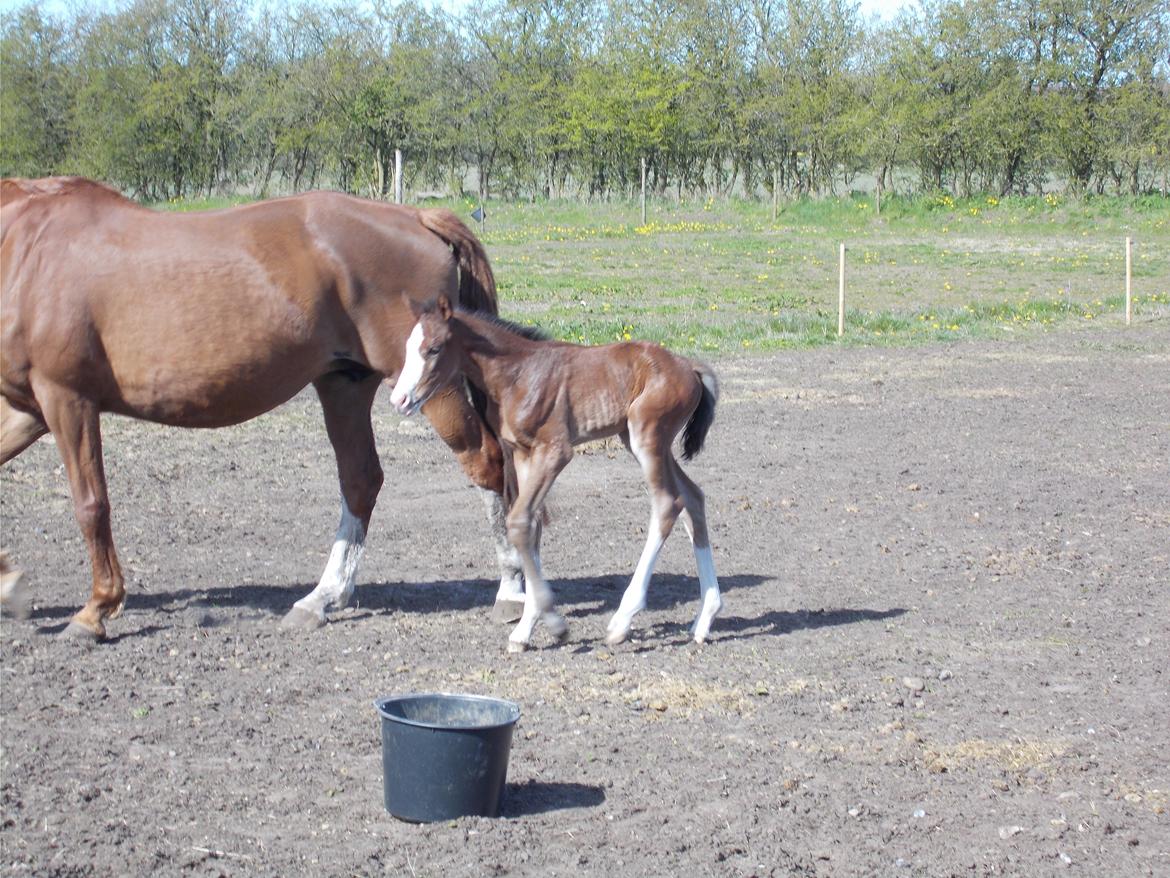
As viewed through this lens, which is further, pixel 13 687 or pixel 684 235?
pixel 684 235

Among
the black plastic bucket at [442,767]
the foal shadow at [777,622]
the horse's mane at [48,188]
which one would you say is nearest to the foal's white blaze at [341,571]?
the foal shadow at [777,622]

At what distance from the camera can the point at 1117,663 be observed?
613 cm

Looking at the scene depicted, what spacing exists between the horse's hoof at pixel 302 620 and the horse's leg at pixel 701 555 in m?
1.85

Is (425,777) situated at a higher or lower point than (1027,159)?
lower

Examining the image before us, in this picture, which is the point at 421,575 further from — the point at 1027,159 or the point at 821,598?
the point at 1027,159

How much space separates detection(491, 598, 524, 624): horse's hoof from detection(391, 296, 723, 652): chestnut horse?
35 cm

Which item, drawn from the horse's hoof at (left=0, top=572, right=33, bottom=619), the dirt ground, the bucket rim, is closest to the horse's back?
the horse's hoof at (left=0, top=572, right=33, bottom=619)

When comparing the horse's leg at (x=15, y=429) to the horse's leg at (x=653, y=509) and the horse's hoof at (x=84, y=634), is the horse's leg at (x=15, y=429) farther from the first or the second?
the horse's leg at (x=653, y=509)

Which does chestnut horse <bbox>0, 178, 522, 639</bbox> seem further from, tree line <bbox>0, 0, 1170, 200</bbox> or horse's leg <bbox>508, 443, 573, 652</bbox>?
tree line <bbox>0, 0, 1170, 200</bbox>

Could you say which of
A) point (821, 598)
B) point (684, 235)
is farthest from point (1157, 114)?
point (821, 598)

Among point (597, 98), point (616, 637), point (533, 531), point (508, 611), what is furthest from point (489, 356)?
point (597, 98)

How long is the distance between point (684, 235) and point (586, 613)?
31309mm

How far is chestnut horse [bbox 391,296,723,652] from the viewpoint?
616cm

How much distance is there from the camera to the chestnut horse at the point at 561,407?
20.2 feet
